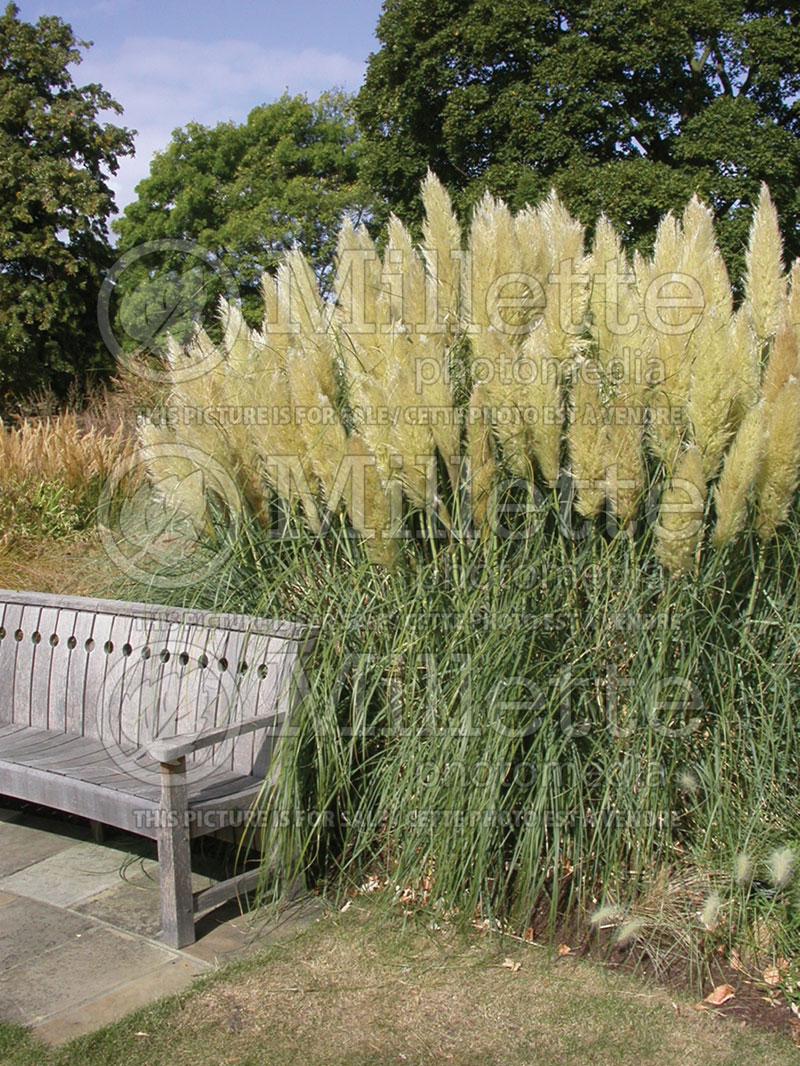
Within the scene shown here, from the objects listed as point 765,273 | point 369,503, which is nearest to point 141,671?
point 369,503

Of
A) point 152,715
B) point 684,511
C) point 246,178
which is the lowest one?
point 152,715

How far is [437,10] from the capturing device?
19.9m

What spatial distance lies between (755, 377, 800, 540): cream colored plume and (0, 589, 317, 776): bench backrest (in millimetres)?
1558

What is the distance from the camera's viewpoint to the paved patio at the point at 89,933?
3.03 metres

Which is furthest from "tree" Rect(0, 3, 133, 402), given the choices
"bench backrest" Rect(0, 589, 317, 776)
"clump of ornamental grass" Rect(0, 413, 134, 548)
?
"bench backrest" Rect(0, 589, 317, 776)

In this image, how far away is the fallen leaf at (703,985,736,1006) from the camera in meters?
2.96

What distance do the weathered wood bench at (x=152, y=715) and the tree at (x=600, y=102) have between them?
46.7 ft

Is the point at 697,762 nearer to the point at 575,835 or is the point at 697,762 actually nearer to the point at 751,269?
the point at 575,835

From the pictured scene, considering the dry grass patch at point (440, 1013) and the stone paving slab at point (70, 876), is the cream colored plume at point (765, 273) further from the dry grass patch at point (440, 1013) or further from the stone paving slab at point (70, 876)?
the stone paving slab at point (70, 876)

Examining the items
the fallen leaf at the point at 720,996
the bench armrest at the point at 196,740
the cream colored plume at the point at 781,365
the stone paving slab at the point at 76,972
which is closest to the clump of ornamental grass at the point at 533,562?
the cream colored plume at the point at 781,365

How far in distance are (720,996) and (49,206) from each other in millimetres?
18886

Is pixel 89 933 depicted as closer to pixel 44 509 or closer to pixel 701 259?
pixel 701 259

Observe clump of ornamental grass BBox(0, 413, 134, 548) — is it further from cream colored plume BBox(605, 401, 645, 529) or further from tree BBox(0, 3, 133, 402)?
tree BBox(0, 3, 133, 402)

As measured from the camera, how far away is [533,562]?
3.41 meters
